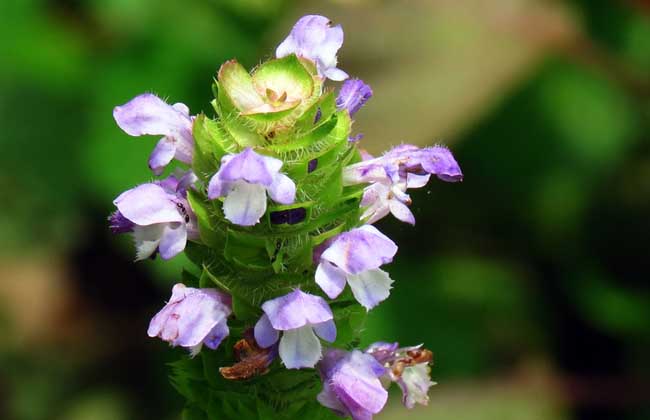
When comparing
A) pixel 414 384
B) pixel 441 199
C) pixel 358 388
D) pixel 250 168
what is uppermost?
pixel 250 168

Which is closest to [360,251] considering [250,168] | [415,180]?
[250,168]

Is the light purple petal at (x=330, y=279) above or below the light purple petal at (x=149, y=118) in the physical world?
below

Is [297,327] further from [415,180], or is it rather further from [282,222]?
[415,180]

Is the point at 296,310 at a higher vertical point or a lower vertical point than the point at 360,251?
lower

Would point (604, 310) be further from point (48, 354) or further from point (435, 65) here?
point (48, 354)

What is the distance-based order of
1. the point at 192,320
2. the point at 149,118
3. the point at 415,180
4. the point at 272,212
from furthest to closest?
the point at 415,180 < the point at 149,118 < the point at 272,212 < the point at 192,320

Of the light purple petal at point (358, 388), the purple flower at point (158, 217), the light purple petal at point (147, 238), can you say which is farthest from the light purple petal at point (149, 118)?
the light purple petal at point (358, 388)

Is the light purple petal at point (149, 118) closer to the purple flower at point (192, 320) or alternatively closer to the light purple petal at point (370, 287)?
the purple flower at point (192, 320)

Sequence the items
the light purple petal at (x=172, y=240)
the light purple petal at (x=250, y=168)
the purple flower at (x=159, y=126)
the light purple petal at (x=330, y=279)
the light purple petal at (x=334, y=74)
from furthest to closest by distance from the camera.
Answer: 1. the light purple petal at (x=334, y=74)
2. the purple flower at (x=159, y=126)
3. the light purple petal at (x=172, y=240)
4. the light purple petal at (x=330, y=279)
5. the light purple petal at (x=250, y=168)
